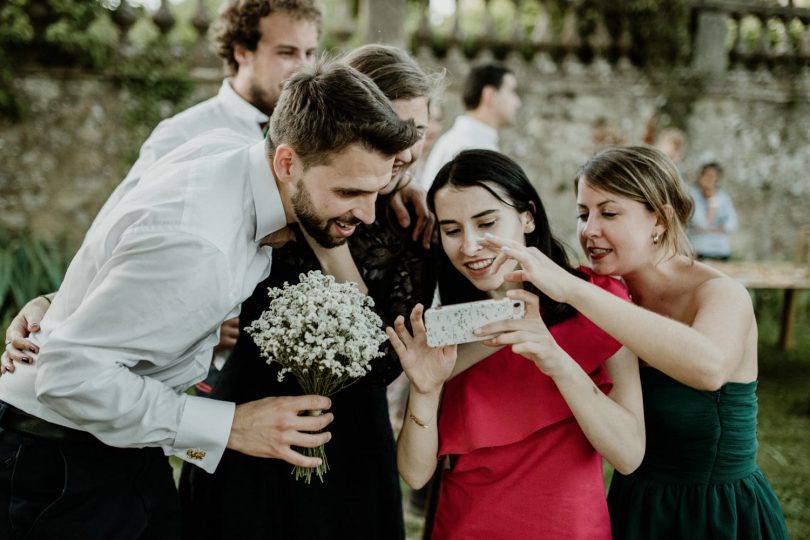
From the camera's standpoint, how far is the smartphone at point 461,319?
76.2 inches

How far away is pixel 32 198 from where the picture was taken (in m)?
6.80

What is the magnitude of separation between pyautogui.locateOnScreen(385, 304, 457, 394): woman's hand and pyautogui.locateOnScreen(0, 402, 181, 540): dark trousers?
2.66 ft

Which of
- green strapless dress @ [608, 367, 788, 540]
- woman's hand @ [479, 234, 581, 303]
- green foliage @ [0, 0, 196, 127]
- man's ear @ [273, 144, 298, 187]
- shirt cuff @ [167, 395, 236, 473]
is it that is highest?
green foliage @ [0, 0, 196, 127]

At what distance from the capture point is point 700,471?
2.26m

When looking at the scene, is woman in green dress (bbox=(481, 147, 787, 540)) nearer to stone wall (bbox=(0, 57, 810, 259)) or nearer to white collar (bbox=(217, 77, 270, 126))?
white collar (bbox=(217, 77, 270, 126))

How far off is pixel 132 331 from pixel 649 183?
1.67 metres

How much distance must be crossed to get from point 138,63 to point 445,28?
3.55 metres

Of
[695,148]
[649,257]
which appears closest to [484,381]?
[649,257]

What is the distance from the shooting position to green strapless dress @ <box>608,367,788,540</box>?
2240 mm

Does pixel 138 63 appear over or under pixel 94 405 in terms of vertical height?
over

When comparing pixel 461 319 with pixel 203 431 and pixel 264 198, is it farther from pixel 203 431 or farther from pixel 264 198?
pixel 203 431

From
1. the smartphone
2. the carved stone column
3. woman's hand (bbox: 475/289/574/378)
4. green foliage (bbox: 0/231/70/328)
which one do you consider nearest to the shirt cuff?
the smartphone

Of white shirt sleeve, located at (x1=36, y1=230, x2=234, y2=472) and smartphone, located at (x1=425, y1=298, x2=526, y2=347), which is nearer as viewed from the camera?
white shirt sleeve, located at (x1=36, y1=230, x2=234, y2=472)

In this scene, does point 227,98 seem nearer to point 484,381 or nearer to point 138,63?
point 484,381
